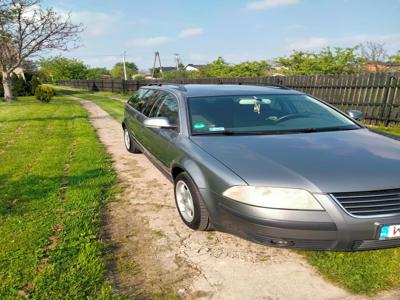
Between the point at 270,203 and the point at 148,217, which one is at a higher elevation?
the point at 270,203

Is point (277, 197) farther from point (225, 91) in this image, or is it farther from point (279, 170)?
point (225, 91)

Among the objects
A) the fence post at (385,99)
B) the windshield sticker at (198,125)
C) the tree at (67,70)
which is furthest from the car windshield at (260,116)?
the tree at (67,70)

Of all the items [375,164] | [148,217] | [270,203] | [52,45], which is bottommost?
[148,217]

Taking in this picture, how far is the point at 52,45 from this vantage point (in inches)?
805

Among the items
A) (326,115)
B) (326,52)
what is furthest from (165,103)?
(326,52)

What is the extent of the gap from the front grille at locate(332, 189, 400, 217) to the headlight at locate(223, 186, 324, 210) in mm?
181

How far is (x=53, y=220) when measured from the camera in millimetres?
3342

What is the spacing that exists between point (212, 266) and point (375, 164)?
1.52m

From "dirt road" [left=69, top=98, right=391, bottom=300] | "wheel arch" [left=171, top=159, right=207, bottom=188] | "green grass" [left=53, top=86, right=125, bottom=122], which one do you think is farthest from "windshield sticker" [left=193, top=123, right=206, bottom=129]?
"green grass" [left=53, top=86, right=125, bottom=122]

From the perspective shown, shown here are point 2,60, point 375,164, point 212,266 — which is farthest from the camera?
point 2,60

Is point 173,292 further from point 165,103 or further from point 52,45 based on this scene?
point 52,45

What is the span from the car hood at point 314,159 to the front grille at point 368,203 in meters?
0.04

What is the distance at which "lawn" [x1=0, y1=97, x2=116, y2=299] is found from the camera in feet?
7.61

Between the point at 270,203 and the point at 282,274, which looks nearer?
the point at 270,203
